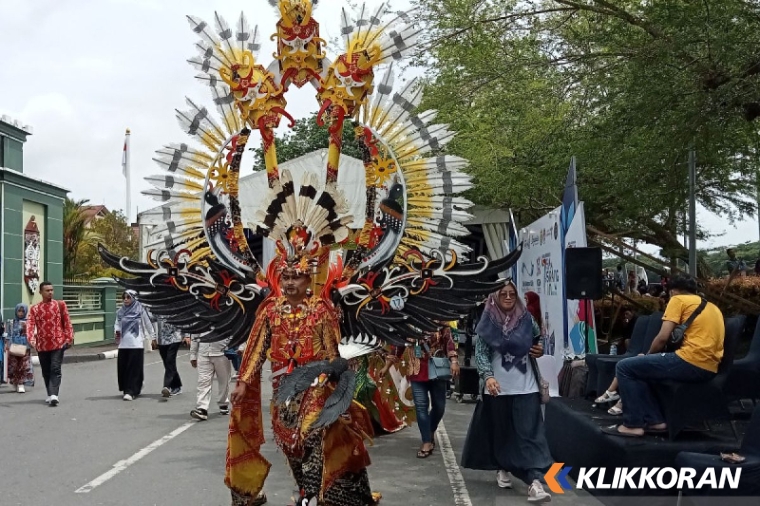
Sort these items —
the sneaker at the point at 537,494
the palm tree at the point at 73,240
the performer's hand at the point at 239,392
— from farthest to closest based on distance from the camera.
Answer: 1. the palm tree at the point at 73,240
2. the sneaker at the point at 537,494
3. the performer's hand at the point at 239,392

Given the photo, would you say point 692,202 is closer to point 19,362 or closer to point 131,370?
point 131,370

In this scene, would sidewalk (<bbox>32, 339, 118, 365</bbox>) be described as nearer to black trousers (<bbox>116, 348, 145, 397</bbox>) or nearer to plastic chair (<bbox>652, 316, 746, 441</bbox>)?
black trousers (<bbox>116, 348, 145, 397</bbox>)

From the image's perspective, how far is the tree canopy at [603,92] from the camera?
30.1ft

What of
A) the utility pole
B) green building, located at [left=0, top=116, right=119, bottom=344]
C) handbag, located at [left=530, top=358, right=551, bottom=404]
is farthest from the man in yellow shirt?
green building, located at [left=0, top=116, right=119, bottom=344]

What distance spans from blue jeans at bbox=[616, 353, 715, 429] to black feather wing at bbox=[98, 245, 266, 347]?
2907mm

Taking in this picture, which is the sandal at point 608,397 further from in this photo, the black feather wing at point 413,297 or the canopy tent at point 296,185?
the black feather wing at point 413,297

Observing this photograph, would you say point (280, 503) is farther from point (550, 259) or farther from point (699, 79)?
point (699, 79)

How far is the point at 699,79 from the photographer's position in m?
9.52

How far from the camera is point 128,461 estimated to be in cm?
823

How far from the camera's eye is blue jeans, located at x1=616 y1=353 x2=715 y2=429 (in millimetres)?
6594

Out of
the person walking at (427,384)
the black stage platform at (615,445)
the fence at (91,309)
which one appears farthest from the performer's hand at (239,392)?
the fence at (91,309)

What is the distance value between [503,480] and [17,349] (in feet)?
31.6

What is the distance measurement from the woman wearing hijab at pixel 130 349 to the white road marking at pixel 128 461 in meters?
2.94

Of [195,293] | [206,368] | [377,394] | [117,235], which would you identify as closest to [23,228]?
[206,368]
